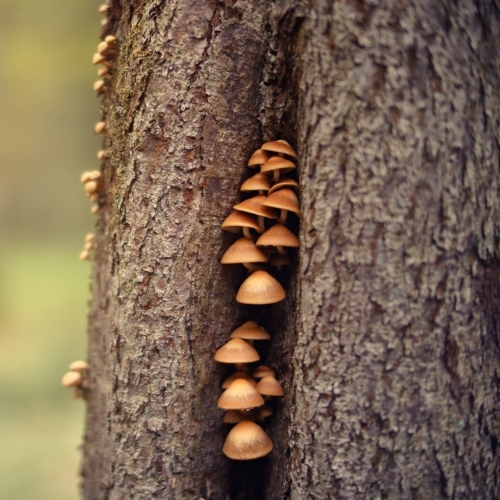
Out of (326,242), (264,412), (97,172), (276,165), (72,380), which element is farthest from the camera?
(72,380)

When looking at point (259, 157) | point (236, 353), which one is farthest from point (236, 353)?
point (259, 157)

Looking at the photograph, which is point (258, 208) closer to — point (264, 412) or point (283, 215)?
point (283, 215)

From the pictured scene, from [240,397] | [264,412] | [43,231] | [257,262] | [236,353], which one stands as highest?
[43,231]

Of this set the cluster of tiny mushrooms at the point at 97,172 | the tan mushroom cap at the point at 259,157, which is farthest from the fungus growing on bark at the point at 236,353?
the cluster of tiny mushrooms at the point at 97,172

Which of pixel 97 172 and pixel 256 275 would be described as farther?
pixel 97 172

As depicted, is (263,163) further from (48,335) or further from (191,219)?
(48,335)

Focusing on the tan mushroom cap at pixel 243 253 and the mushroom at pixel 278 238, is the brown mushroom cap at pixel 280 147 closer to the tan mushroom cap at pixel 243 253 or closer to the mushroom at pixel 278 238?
the mushroom at pixel 278 238

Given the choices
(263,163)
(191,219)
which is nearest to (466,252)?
(263,163)

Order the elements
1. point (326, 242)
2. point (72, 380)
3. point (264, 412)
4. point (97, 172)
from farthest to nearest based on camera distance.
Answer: point (72, 380) → point (97, 172) → point (264, 412) → point (326, 242)
